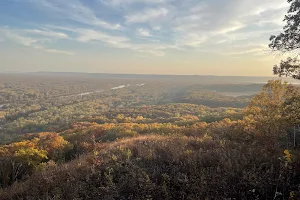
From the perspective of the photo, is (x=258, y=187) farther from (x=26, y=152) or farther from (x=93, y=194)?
(x=26, y=152)

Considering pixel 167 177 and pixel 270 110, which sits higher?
pixel 270 110

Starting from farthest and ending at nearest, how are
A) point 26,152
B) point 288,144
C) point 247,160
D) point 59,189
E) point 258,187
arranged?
point 26,152
point 288,144
point 247,160
point 59,189
point 258,187

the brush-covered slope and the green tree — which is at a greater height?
the green tree

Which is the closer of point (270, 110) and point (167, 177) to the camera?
point (167, 177)

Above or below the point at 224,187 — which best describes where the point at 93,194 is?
below

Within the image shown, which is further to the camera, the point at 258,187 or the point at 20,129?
the point at 20,129

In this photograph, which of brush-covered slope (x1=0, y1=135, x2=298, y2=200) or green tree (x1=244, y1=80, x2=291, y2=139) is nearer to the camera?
brush-covered slope (x1=0, y1=135, x2=298, y2=200)

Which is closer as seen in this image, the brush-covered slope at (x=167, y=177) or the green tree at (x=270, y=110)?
the brush-covered slope at (x=167, y=177)

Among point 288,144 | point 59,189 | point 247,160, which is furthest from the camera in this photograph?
point 288,144

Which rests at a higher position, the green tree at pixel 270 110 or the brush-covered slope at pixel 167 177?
the green tree at pixel 270 110

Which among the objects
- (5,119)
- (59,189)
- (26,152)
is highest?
(59,189)

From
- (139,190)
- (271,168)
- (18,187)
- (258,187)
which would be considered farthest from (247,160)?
(18,187)
